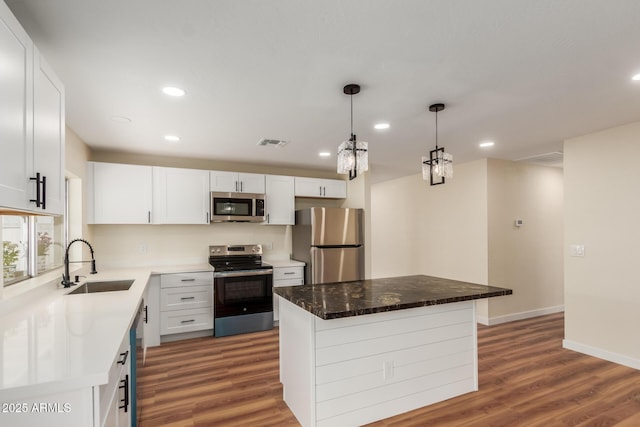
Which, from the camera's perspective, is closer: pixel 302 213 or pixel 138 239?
pixel 138 239

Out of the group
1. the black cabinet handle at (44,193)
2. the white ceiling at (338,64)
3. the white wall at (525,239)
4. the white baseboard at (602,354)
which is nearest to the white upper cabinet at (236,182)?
the white ceiling at (338,64)

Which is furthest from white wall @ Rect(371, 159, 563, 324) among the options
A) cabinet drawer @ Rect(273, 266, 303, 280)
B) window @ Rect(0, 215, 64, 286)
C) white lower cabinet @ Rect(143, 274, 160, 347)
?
window @ Rect(0, 215, 64, 286)

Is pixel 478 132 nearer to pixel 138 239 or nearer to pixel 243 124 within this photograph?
pixel 243 124

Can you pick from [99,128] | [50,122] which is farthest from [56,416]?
[99,128]

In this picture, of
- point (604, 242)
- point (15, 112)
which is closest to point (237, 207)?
point (15, 112)

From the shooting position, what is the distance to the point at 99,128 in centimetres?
312

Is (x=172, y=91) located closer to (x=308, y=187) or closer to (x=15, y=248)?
(x=15, y=248)

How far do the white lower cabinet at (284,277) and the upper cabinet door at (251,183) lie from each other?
1.12 meters

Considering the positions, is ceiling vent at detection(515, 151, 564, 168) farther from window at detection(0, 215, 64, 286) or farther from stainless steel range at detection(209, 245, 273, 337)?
window at detection(0, 215, 64, 286)

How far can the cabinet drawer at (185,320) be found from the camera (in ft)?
12.6

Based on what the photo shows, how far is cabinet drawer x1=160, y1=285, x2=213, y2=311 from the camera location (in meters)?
3.84

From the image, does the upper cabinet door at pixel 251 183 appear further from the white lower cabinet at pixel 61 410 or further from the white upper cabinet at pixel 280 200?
the white lower cabinet at pixel 61 410

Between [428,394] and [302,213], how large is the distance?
2797 millimetres

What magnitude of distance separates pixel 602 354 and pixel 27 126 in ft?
16.1
